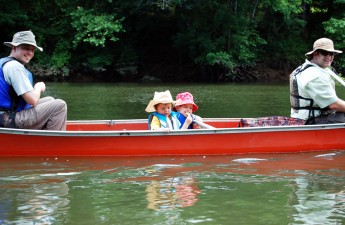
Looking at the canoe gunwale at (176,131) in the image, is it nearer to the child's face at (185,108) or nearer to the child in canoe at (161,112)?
the child in canoe at (161,112)

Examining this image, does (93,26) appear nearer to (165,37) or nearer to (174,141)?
(165,37)

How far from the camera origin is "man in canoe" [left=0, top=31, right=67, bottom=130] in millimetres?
7098

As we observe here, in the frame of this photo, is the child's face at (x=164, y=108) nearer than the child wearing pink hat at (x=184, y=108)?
Yes

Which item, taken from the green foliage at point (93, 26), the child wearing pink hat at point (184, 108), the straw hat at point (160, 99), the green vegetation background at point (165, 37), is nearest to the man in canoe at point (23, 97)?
the straw hat at point (160, 99)

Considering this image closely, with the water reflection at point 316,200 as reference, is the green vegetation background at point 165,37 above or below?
above

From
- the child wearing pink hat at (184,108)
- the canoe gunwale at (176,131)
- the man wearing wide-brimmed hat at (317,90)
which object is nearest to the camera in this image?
the canoe gunwale at (176,131)

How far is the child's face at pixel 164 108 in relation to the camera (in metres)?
7.94

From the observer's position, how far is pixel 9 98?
289 inches

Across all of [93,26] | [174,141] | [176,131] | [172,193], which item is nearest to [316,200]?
[172,193]

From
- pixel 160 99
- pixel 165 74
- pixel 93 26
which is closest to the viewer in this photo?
pixel 160 99

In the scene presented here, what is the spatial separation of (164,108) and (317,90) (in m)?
2.01

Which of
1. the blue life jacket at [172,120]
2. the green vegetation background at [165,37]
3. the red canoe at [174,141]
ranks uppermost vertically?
the green vegetation background at [165,37]

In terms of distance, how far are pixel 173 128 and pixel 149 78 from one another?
73.5 feet

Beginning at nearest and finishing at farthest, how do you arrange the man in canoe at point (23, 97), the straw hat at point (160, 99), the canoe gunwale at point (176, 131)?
1. the man in canoe at point (23, 97)
2. the canoe gunwale at point (176, 131)
3. the straw hat at point (160, 99)
